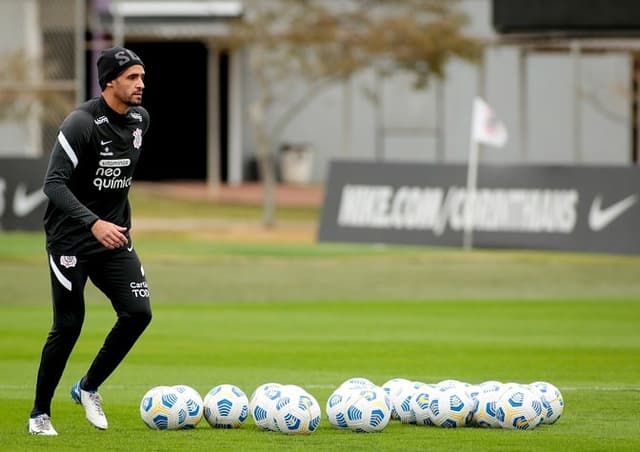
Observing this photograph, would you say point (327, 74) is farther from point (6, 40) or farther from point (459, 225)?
point (6, 40)

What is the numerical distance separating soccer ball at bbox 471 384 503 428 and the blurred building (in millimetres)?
29141

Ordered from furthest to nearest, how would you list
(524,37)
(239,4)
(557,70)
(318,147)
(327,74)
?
(318,147), (557,70), (239,4), (327,74), (524,37)

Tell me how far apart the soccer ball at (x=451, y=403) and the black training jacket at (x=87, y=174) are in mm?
2343

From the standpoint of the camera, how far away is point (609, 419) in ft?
33.6

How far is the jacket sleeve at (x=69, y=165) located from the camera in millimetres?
9258

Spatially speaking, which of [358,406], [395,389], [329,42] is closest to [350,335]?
[395,389]

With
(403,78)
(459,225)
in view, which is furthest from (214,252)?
(403,78)

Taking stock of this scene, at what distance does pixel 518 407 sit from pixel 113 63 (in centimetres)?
344

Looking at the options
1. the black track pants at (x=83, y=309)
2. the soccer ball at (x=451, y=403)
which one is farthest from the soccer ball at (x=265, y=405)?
the soccer ball at (x=451, y=403)

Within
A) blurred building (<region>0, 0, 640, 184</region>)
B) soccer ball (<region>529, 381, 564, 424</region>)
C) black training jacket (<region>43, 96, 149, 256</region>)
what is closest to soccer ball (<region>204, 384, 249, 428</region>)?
black training jacket (<region>43, 96, 149, 256</region>)

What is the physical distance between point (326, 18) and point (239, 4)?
10587 mm

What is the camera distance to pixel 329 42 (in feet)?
119

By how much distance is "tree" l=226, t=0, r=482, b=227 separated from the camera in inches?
1415

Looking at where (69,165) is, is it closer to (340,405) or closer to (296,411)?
(296,411)
